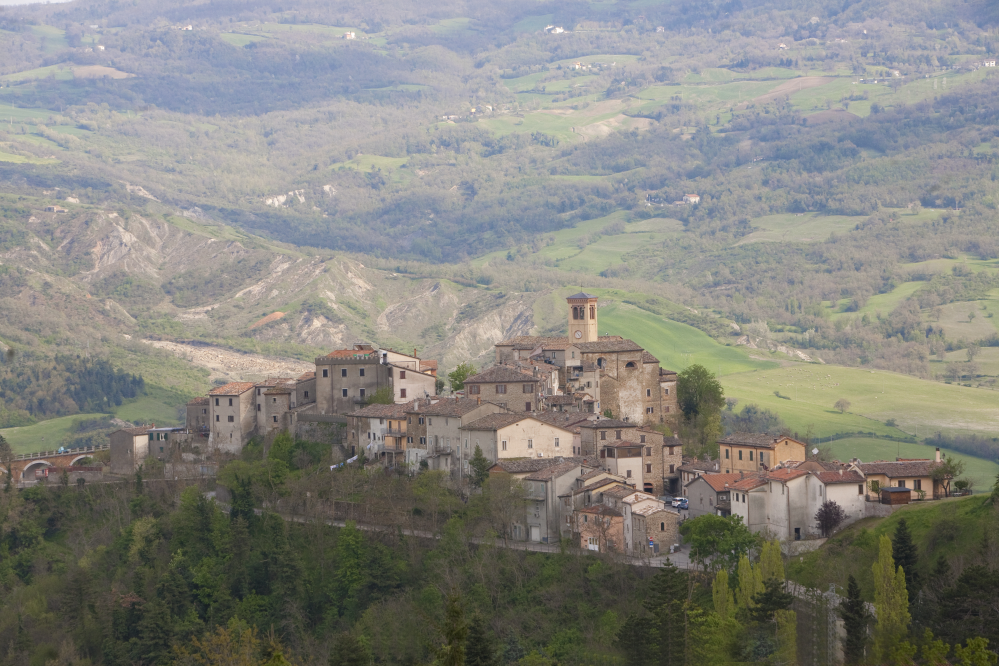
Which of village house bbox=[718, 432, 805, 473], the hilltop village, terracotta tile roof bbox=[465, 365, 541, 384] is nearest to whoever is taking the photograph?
the hilltop village

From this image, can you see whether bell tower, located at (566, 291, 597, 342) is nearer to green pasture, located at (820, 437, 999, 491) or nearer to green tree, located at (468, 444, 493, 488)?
green tree, located at (468, 444, 493, 488)

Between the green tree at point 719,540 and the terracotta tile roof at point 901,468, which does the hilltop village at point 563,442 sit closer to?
the terracotta tile roof at point 901,468

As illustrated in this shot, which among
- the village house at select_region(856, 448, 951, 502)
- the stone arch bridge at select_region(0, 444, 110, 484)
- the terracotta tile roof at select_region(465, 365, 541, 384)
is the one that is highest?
the terracotta tile roof at select_region(465, 365, 541, 384)

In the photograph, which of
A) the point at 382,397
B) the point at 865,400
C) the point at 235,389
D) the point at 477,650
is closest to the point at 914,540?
the point at 477,650

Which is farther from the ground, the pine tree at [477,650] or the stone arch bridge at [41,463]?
the stone arch bridge at [41,463]

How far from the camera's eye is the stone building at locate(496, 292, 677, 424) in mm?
86875

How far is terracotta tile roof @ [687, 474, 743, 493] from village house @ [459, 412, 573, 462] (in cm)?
858

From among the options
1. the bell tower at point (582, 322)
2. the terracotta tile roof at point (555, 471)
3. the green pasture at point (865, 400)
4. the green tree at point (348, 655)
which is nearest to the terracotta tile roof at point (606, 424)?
the terracotta tile roof at point (555, 471)

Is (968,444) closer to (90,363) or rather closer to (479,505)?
(479,505)

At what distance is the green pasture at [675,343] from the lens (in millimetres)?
173125

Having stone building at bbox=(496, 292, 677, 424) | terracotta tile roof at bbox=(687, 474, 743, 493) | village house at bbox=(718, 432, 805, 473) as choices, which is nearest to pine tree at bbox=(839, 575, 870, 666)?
terracotta tile roof at bbox=(687, 474, 743, 493)

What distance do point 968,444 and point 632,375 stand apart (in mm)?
60731

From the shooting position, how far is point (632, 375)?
87812 millimetres

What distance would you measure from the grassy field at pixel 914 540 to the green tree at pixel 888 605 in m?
1.97
